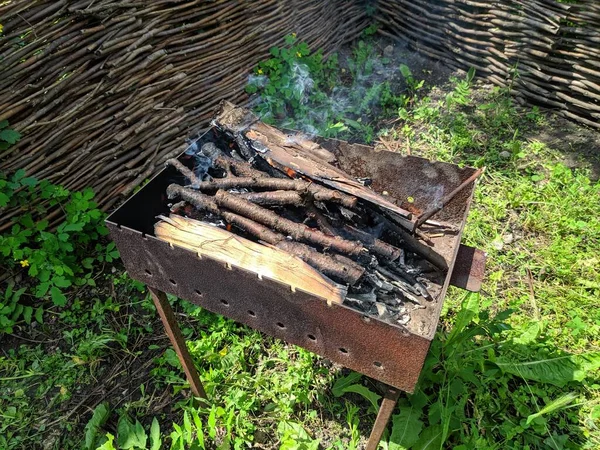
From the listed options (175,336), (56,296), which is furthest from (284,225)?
(56,296)

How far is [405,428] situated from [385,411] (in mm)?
695

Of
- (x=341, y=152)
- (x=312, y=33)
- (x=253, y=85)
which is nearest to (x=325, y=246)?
(x=341, y=152)

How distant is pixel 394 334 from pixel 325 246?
0.56 m

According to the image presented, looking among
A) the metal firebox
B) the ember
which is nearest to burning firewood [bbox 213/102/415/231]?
the ember

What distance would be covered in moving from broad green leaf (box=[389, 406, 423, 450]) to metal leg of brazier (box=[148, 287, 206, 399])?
1.19 metres

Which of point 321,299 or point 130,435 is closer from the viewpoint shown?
point 321,299

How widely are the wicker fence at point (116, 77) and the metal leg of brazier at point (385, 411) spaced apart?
280cm

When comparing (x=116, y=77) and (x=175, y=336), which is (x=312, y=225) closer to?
(x=175, y=336)

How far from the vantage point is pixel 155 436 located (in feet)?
7.72

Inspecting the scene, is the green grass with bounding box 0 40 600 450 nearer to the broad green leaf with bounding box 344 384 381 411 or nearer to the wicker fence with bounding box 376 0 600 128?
the broad green leaf with bounding box 344 384 381 411

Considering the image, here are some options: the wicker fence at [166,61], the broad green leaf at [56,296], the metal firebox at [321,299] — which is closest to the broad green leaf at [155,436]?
the metal firebox at [321,299]

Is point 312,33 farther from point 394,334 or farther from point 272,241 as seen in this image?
point 394,334

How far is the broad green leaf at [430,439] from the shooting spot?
2297 mm

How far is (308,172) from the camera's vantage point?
2.12 m
